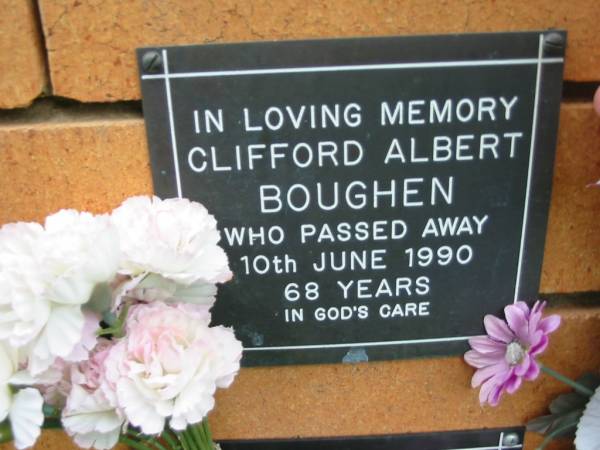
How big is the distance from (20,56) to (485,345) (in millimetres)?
820

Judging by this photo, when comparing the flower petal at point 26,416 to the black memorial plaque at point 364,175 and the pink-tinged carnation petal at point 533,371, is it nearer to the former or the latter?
the black memorial plaque at point 364,175

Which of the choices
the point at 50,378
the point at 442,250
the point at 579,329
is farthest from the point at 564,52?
the point at 50,378

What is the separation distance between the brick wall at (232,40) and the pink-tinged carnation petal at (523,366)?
0.11 metres

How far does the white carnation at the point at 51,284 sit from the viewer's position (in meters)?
0.61

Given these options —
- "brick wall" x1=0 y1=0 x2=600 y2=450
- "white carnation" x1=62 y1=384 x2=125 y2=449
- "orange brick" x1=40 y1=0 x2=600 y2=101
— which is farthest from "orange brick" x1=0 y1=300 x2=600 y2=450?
"orange brick" x1=40 y1=0 x2=600 y2=101

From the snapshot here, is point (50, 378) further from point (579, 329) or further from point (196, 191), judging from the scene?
point (579, 329)

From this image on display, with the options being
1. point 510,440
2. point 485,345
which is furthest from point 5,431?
point 510,440

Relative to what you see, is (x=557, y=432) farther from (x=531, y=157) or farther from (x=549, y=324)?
(x=531, y=157)

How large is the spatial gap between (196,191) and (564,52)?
1.80 feet

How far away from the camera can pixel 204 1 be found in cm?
77

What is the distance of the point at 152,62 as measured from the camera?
2.54ft

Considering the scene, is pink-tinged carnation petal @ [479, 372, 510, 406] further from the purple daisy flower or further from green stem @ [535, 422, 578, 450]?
green stem @ [535, 422, 578, 450]

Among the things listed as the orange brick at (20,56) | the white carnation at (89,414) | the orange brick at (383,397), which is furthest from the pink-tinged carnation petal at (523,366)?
the orange brick at (20,56)

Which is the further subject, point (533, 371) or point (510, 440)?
point (510, 440)
